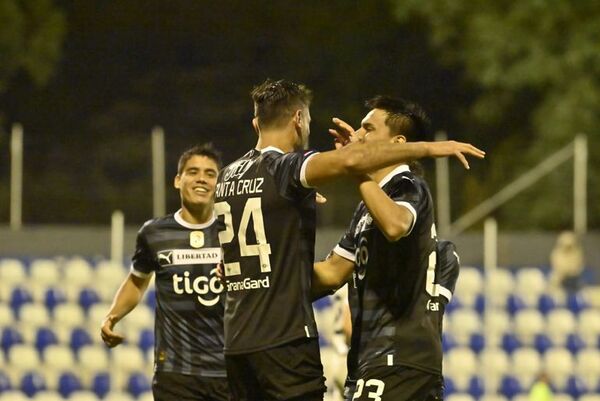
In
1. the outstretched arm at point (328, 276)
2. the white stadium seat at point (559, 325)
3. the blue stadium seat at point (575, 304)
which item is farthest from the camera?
the blue stadium seat at point (575, 304)

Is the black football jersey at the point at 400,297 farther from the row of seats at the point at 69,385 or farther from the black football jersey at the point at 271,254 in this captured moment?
the row of seats at the point at 69,385

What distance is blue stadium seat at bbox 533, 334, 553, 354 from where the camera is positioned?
41.0ft

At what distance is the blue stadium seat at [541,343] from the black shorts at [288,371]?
→ 7.99 meters

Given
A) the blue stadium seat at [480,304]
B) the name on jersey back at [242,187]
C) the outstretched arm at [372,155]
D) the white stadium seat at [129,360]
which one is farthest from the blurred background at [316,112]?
the outstretched arm at [372,155]

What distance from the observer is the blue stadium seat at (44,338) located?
38.7 ft

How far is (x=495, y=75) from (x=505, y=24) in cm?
78

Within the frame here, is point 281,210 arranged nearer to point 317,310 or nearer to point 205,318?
point 205,318

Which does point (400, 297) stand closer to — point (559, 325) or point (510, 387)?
point (510, 387)

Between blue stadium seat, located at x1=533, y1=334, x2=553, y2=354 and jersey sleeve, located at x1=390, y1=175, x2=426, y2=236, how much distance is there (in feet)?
26.2

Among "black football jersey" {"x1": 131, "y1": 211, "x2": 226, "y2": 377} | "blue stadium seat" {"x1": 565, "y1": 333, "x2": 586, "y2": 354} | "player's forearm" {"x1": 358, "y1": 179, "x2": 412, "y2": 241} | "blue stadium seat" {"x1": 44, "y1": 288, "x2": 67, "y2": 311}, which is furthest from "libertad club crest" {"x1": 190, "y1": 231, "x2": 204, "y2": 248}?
"blue stadium seat" {"x1": 565, "y1": 333, "x2": 586, "y2": 354}

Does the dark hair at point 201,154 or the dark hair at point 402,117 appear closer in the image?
the dark hair at point 402,117

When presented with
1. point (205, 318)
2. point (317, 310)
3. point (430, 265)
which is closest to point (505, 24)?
point (317, 310)

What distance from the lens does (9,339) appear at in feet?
38.7

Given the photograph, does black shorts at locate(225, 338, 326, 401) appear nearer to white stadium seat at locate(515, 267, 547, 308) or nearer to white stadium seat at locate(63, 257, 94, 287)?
white stadium seat at locate(63, 257, 94, 287)
